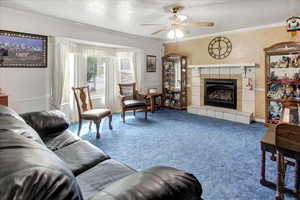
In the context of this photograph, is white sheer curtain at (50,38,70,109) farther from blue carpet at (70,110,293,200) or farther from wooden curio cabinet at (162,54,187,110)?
wooden curio cabinet at (162,54,187,110)

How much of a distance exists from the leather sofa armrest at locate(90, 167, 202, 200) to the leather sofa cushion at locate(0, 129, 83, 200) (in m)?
0.20

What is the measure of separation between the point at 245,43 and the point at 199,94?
1.88 metres

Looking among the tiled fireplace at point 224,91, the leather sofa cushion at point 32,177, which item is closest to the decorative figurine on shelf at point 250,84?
the tiled fireplace at point 224,91

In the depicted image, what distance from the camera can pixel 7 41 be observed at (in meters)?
3.43

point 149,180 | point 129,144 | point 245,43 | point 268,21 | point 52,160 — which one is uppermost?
point 268,21

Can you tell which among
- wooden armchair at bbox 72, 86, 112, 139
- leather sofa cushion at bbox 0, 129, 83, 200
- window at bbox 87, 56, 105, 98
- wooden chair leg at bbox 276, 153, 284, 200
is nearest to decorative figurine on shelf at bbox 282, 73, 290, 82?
wooden chair leg at bbox 276, 153, 284, 200

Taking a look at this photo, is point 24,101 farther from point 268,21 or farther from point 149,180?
point 268,21

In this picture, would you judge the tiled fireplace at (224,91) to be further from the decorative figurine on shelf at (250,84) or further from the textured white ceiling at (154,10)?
the textured white ceiling at (154,10)

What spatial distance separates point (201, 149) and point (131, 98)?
284cm

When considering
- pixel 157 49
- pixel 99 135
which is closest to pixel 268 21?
pixel 157 49

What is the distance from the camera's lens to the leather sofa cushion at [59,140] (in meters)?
2.03

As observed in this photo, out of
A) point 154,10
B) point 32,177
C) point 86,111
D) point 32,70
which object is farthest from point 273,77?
point 32,70

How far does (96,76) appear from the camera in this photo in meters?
5.61

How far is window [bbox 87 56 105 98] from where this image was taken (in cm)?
542
